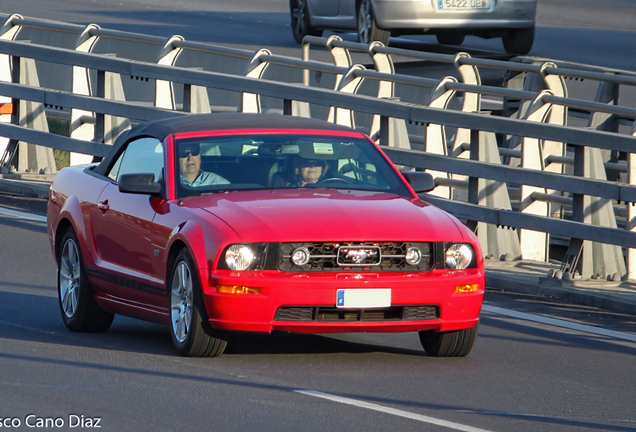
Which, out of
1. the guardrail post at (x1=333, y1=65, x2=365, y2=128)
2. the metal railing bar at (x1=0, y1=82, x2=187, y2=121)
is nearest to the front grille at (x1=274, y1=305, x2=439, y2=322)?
the guardrail post at (x1=333, y1=65, x2=365, y2=128)

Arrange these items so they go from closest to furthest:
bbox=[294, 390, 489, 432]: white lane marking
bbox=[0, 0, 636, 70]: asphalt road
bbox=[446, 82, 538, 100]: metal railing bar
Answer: bbox=[294, 390, 489, 432]: white lane marking → bbox=[446, 82, 538, 100]: metal railing bar → bbox=[0, 0, 636, 70]: asphalt road

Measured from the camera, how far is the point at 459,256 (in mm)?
8039

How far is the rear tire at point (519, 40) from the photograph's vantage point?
22.7 m

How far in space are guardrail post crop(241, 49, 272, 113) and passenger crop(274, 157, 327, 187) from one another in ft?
19.5

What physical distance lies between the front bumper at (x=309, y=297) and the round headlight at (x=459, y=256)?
0.12 m

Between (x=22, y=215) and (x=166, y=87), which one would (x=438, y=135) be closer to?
(x=166, y=87)

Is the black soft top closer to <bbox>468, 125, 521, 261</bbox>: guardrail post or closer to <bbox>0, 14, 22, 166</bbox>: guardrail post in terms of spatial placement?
<bbox>468, 125, 521, 261</bbox>: guardrail post

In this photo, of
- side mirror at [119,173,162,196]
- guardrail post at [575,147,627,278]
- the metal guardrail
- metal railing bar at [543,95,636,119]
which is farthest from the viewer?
metal railing bar at [543,95,636,119]

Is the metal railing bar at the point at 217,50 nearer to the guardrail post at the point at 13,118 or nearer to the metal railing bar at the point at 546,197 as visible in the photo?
the guardrail post at the point at 13,118

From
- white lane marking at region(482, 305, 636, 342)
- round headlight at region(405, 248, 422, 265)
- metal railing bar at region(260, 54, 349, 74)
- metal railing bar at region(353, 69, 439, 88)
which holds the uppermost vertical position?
round headlight at region(405, 248, 422, 265)

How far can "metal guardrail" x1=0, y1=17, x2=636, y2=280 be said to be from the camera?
36.3 ft

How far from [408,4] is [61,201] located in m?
12.1

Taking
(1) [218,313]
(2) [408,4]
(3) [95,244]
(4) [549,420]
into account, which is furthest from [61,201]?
(2) [408,4]

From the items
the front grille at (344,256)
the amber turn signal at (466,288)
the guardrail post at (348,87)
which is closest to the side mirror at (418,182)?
the amber turn signal at (466,288)
